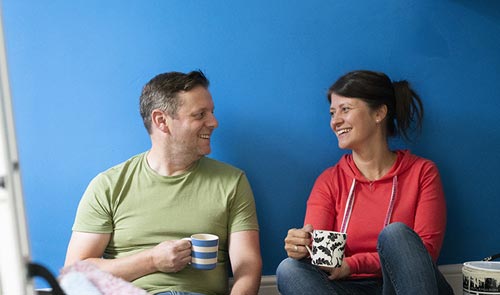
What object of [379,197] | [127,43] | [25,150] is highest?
[127,43]

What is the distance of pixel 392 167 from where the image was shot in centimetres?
219

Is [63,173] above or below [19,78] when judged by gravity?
below

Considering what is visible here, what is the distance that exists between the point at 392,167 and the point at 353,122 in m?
0.20

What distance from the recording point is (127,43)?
2.19m

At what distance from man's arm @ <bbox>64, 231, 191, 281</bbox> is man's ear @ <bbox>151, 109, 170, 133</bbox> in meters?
0.37

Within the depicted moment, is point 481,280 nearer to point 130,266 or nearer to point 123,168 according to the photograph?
point 130,266

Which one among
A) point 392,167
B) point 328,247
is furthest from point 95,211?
point 392,167

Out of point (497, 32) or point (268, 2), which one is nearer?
point (268, 2)

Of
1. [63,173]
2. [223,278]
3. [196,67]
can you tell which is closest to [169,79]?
[196,67]

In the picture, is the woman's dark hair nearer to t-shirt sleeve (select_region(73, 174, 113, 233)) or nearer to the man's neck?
the man's neck

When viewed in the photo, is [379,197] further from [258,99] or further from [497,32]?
[497,32]

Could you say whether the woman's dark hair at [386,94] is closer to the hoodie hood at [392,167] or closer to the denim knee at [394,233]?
the hoodie hood at [392,167]

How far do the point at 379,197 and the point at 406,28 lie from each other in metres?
0.63

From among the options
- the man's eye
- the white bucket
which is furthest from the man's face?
the white bucket
